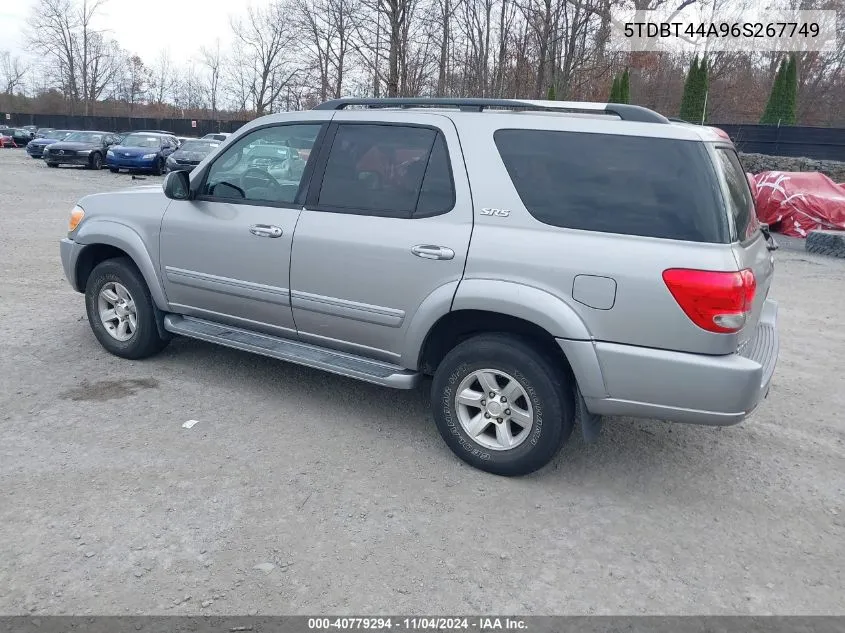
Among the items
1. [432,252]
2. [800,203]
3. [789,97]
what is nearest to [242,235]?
[432,252]

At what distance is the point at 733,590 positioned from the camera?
293 centimetres

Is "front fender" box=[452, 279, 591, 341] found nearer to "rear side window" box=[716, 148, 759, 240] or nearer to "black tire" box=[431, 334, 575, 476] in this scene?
"black tire" box=[431, 334, 575, 476]

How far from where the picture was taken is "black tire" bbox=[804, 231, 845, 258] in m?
11.6

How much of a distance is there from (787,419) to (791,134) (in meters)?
21.3

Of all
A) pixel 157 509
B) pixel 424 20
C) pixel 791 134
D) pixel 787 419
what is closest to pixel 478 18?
pixel 424 20

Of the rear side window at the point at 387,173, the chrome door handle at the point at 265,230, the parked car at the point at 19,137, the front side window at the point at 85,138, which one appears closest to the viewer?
the rear side window at the point at 387,173

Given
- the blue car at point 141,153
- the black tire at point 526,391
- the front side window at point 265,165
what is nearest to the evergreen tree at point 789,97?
the blue car at point 141,153

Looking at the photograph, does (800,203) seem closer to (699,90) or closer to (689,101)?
(689,101)

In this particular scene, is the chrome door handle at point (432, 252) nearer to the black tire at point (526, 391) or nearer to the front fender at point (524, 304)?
the front fender at point (524, 304)

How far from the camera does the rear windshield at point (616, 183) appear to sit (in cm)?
328

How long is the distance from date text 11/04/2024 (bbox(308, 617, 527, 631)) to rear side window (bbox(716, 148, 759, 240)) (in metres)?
2.12

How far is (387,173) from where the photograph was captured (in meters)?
4.14

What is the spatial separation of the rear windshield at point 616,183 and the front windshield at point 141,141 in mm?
23452

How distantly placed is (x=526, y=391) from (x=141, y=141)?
24.3 m
